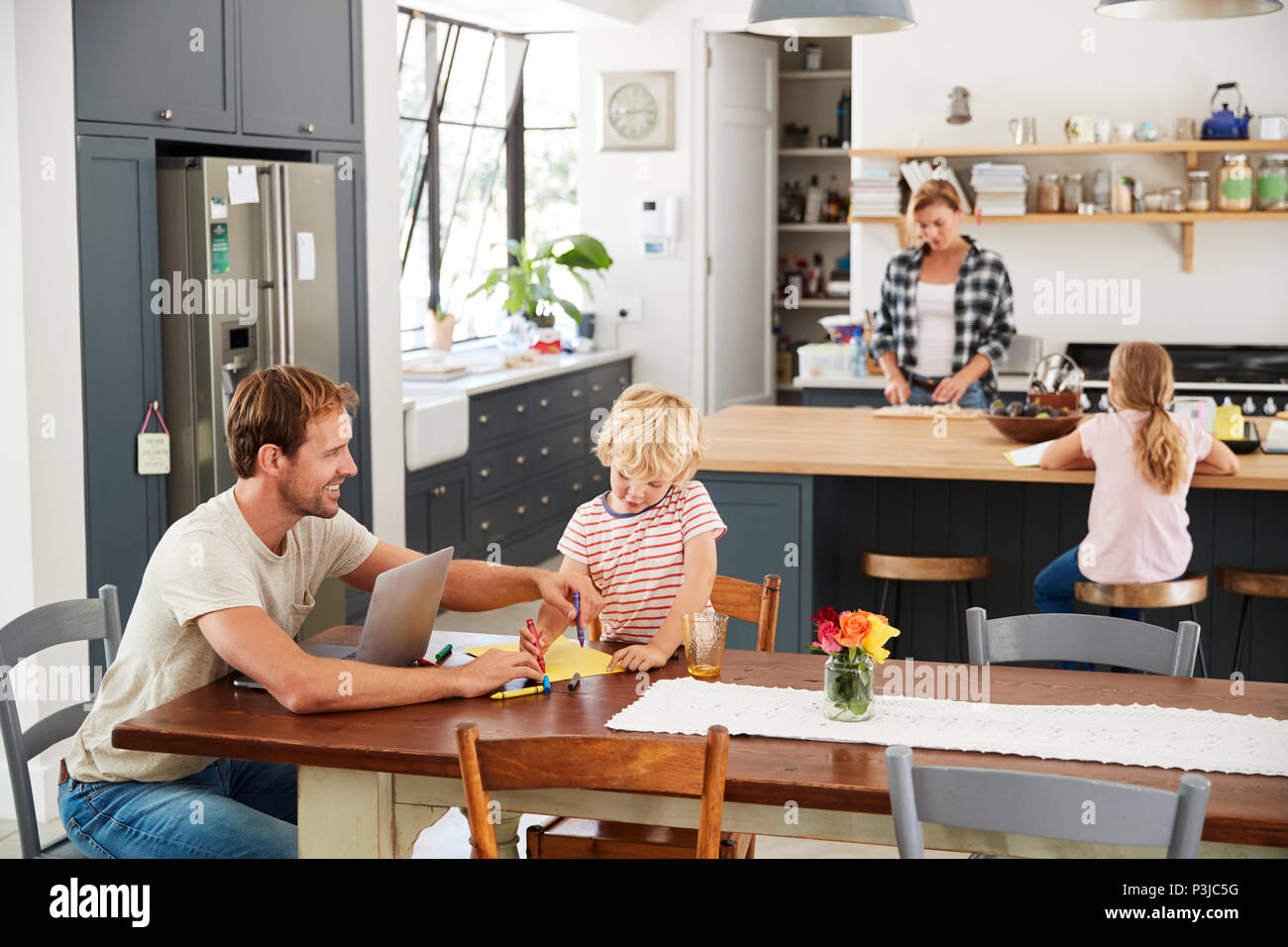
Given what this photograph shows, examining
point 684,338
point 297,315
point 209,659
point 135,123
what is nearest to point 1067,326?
point 684,338

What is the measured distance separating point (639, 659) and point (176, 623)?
2.38ft

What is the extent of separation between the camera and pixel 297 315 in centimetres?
427

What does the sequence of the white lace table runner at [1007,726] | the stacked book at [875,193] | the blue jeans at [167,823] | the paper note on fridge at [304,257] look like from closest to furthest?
the white lace table runner at [1007,726], the blue jeans at [167,823], the paper note on fridge at [304,257], the stacked book at [875,193]

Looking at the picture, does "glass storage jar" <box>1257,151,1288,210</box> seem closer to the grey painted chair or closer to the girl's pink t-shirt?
the girl's pink t-shirt

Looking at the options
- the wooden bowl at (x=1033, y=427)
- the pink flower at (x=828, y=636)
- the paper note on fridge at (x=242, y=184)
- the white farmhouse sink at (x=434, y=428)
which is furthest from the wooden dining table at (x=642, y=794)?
the white farmhouse sink at (x=434, y=428)

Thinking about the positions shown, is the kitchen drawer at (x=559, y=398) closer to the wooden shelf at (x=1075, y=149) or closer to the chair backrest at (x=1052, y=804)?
the wooden shelf at (x=1075, y=149)

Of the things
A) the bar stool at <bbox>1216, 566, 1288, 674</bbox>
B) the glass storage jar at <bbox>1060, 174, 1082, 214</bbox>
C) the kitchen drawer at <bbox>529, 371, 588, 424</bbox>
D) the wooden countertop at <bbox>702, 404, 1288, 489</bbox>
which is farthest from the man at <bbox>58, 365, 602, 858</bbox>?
the glass storage jar at <bbox>1060, 174, 1082, 214</bbox>

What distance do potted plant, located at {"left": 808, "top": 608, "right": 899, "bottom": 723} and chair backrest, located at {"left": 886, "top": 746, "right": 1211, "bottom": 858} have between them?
332 millimetres

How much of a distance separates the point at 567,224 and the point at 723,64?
1264mm

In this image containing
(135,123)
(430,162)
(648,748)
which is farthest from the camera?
(430,162)

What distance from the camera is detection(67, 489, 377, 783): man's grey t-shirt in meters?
2.09

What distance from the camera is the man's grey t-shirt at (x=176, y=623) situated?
209 cm

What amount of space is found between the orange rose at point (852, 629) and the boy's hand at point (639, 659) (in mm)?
416
